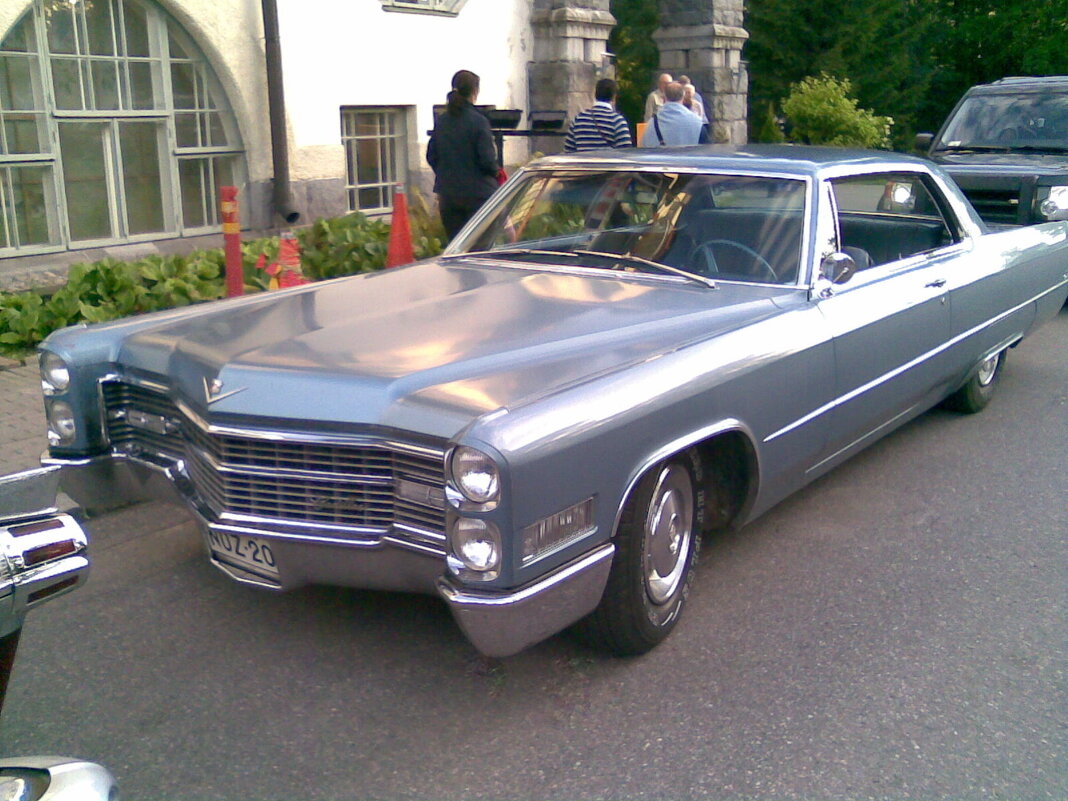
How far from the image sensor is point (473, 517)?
2.88 m

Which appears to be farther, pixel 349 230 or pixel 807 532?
pixel 349 230

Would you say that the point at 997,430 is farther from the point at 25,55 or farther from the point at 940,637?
the point at 25,55

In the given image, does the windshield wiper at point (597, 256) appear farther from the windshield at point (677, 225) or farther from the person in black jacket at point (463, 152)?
the person in black jacket at point (463, 152)

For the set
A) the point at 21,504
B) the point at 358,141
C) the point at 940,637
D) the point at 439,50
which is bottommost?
the point at 940,637

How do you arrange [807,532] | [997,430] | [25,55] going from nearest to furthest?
1. [807,532]
2. [997,430]
3. [25,55]

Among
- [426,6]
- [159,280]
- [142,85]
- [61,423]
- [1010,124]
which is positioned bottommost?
[61,423]

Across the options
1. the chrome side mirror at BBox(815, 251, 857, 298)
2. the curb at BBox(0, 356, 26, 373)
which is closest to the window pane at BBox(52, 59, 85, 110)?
the curb at BBox(0, 356, 26, 373)

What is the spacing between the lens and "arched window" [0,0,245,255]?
8609 millimetres

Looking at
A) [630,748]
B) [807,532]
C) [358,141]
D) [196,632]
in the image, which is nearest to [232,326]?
[196,632]

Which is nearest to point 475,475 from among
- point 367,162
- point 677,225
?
point 677,225

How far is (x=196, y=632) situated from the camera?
3.79m

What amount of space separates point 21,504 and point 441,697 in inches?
57.7

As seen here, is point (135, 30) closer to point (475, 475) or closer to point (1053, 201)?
point (1053, 201)

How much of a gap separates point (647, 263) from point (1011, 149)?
22.7ft
